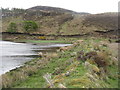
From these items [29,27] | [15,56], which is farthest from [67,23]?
[15,56]

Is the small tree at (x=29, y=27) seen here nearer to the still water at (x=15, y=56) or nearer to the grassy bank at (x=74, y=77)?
the still water at (x=15, y=56)

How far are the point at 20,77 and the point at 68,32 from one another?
306ft

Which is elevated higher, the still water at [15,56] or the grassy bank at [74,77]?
the grassy bank at [74,77]

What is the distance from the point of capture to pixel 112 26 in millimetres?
118250

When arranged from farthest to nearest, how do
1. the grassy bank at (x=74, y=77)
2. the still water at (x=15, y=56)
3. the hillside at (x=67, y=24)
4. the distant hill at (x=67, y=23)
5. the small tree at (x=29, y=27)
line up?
the distant hill at (x=67, y=23) → the hillside at (x=67, y=24) → the small tree at (x=29, y=27) → the still water at (x=15, y=56) → the grassy bank at (x=74, y=77)

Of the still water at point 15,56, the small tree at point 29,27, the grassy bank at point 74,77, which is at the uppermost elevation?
the small tree at point 29,27

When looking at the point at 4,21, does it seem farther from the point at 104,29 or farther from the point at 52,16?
the point at 104,29

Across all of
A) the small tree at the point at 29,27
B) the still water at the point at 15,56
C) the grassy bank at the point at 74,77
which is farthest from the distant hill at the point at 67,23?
the grassy bank at the point at 74,77

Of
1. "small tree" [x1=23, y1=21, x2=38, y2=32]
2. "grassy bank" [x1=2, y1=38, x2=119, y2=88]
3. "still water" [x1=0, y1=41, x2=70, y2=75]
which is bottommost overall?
"still water" [x1=0, y1=41, x2=70, y2=75]

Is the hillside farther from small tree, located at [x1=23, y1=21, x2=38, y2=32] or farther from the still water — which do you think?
the still water

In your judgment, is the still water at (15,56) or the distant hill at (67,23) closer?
the still water at (15,56)

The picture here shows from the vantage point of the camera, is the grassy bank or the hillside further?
the hillside

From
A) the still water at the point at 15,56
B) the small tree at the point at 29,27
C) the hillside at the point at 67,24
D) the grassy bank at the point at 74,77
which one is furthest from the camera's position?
the hillside at the point at 67,24

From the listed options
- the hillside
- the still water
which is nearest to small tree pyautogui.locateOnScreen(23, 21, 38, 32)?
the hillside
